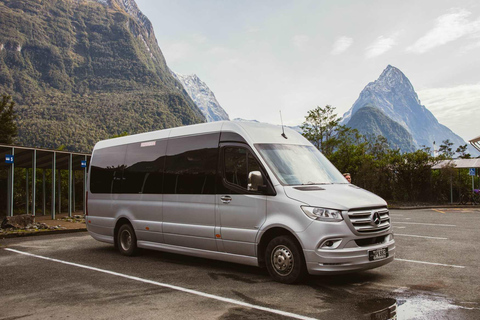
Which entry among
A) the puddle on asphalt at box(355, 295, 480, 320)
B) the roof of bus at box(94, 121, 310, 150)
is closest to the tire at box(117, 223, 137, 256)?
the roof of bus at box(94, 121, 310, 150)

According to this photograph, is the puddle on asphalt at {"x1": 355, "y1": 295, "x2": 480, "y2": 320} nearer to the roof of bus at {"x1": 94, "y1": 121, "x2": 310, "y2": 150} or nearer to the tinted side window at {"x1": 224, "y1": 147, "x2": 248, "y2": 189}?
the tinted side window at {"x1": 224, "y1": 147, "x2": 248, "y2": 189}

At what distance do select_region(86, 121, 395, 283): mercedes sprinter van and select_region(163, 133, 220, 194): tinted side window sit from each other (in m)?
0.02

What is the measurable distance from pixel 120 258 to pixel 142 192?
152 centimetres

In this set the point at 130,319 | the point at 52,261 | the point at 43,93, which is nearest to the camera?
the point at 130,319

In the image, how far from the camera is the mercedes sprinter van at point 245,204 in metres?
6.06

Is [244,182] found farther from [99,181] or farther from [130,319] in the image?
[99,181]

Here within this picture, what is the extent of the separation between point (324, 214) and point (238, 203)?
1.58 metres

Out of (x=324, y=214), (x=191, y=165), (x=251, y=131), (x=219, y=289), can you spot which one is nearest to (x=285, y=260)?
(x=324, y=214)

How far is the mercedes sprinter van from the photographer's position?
6.06 meters

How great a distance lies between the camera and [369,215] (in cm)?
625

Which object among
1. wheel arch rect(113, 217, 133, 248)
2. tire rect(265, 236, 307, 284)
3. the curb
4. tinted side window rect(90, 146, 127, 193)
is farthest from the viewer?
the curb

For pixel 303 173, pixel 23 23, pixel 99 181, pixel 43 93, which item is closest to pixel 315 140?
pixel 99 181

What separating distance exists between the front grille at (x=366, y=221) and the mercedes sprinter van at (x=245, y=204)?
2 cm

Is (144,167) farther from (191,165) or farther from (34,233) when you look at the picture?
(34,233)
